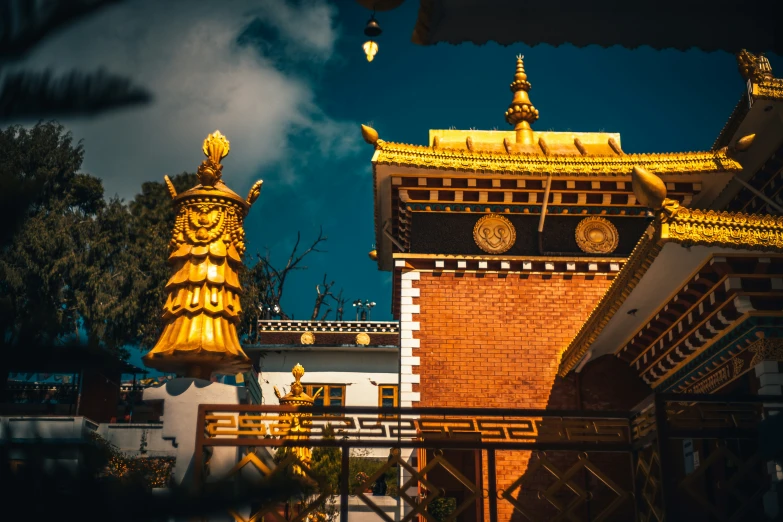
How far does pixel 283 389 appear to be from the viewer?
103 feet

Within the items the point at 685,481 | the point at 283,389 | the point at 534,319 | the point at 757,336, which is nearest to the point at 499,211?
the point at 534,319

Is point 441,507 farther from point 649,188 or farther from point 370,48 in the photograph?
point 370,48

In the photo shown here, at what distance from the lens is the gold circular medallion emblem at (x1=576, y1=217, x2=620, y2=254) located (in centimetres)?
1540

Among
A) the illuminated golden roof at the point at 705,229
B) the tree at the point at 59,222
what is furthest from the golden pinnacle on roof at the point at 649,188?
the tree at the point at 59,222

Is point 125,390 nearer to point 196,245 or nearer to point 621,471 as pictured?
point 621,471

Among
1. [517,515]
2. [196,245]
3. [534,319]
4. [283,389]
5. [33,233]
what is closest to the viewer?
[196,245]

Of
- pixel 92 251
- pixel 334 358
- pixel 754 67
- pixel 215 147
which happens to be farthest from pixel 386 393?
pixel 215 147

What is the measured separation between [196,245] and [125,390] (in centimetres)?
2299

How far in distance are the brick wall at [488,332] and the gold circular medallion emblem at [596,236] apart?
54 cm

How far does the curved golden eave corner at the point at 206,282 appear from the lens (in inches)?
295

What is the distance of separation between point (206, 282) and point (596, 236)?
9429 mm

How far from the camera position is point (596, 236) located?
50.7ft

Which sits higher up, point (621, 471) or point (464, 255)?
point (464, 255)

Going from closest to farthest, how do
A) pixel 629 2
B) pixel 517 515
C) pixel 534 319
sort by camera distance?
pixel 629 2, pixel 517 515, pixel 534 319
